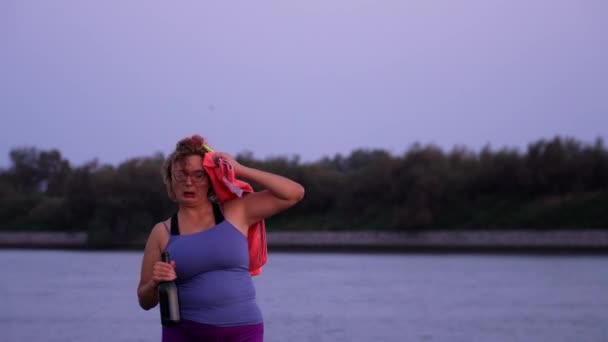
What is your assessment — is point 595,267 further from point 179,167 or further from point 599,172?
point 179,167

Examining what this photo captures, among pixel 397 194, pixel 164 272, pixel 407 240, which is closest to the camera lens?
pixel 164 272

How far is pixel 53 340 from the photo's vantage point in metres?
11.8

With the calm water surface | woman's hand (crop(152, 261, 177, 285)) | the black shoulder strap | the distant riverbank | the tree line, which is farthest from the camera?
the tree line

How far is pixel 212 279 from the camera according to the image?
2980mm

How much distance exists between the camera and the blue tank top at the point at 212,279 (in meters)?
2.98

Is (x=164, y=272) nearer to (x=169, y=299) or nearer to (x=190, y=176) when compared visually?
(x=169, y=299)

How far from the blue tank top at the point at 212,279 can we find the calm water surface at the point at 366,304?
8.81 meters

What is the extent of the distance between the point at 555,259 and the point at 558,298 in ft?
57.6

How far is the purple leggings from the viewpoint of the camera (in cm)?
298

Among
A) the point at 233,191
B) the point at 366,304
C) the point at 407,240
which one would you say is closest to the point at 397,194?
the point at 407,240

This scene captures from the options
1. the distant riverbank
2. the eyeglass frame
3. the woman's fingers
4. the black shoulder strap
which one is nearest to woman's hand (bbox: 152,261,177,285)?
the woman's fingers

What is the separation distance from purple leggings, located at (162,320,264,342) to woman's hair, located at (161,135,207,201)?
475 millimetres

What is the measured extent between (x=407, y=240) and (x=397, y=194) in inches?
132

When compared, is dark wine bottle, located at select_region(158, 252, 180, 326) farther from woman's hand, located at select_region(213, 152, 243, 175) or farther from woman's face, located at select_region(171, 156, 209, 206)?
woman's hand, located at select_region(213, 152, 243, 175)
